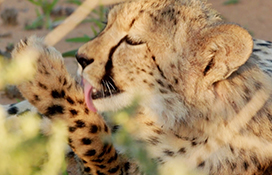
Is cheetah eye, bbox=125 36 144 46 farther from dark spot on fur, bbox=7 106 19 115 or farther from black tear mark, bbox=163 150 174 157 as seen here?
dark spot on fur, bbox=7 106 19 115

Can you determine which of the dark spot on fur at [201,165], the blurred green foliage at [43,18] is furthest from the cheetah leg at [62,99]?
the blurred green foliage at [43,18]

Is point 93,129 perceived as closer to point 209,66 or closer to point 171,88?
point 171,88

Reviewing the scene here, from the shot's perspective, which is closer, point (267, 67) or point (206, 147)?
point (206, 147)

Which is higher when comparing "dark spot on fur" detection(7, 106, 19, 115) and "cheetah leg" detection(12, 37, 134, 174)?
"cheetah leg" detection(12, 37, 134, 174)

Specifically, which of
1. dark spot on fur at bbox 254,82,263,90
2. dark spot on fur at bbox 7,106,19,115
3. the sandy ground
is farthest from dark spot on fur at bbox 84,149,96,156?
the sandy ground

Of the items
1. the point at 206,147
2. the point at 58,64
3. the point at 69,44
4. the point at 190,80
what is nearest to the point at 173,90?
the point at 190,80

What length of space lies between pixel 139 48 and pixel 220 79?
24 centimetres

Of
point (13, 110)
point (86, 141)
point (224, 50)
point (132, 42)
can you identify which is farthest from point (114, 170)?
point (13, 110)

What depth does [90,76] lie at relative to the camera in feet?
4.22

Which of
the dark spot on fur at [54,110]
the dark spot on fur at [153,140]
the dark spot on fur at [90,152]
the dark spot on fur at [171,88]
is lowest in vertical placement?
the dark spot on fur at [153,140]

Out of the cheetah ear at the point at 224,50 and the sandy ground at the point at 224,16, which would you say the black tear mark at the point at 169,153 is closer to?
the cheetah ear at the point at 224,50

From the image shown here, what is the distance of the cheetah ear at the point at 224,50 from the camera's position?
117 centimetres

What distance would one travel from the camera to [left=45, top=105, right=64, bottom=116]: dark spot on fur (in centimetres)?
125

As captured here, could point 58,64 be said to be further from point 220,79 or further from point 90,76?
point 220,79
